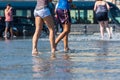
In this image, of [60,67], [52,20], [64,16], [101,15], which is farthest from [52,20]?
[101,15]

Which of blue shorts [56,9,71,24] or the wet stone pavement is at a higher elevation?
blue shorts [56,9,71,24]

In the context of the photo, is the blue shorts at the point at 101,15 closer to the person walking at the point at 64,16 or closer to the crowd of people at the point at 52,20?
the crowd of people at the point at 52,20

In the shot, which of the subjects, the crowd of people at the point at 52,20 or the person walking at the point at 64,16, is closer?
the crowd of people at the point at 52,20

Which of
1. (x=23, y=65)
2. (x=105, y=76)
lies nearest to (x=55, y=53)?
(x=23, y=65)

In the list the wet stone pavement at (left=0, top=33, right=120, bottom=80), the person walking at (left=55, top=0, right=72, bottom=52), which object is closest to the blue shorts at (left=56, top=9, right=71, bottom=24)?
the person walking at (left=55, top=0, right=72, bottom=52)

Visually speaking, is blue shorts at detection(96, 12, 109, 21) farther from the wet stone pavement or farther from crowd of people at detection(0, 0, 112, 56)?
the wet stone pavement

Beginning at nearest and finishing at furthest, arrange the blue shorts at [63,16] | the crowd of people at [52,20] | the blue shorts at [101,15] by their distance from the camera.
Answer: the crowd of people at [52,20]
the blue shorts at [63,16]
the blue shorts at [101,15]

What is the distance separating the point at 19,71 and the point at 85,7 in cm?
4213

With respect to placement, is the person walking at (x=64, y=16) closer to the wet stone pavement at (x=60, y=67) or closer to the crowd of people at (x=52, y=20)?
the crowd of people at (x=52, y=20)

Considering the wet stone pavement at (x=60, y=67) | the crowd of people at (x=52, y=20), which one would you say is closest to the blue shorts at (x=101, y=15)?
the crowd of people at (x=52, y=20)

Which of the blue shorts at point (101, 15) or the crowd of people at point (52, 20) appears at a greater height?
the crowd of people at point (52, 20)

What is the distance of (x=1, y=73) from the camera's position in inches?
368

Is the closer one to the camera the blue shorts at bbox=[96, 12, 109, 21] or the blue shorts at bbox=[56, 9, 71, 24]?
the blue shorts at bbox=[56, 9, 71, 24]

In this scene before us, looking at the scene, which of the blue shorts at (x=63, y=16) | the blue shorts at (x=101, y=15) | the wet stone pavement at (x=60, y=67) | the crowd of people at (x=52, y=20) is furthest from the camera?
the blue shorts at (x=101, y=15)
